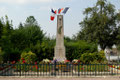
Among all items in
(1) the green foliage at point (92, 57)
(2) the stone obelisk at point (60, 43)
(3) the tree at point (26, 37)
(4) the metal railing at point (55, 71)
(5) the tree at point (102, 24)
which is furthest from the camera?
(5) the tree at point (102, 24)

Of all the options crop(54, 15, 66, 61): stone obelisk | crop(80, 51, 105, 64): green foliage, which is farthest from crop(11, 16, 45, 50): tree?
crop(80, 51, 105, 64): green foliage

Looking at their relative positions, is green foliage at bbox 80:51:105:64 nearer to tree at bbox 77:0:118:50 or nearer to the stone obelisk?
the stone obelisk

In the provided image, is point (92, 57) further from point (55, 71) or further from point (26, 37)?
point (26, 37)

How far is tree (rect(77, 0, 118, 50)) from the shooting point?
106 ft

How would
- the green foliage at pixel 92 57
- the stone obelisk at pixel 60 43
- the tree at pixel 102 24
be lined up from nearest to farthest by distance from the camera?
the green foliage at pixel 92 57, the stone obelisk at pixel 60 43, the tree at pixel 102 24

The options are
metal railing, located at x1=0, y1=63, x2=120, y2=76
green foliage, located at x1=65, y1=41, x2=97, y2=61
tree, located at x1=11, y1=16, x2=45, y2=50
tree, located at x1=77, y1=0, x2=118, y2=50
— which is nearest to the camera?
metal railing, located at x1=0, y1=63, x2=120, y2=76

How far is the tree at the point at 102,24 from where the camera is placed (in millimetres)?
32297

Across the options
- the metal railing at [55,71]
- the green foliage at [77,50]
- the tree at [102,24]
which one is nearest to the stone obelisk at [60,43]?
the green foliage at [77,50]

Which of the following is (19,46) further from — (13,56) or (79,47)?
(79,47)

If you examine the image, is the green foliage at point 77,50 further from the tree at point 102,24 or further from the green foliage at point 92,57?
the tree at point 102,24

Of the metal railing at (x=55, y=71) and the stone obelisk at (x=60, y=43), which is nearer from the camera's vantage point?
the metal railing at (x=55, y=71)

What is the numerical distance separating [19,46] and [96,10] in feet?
60.4

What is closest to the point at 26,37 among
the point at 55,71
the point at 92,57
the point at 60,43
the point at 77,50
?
the point at 77,50

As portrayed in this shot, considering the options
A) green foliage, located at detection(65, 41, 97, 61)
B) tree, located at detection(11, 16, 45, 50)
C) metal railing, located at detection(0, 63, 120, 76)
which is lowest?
metal railing, located at detection(0, 63, 120, 76)
